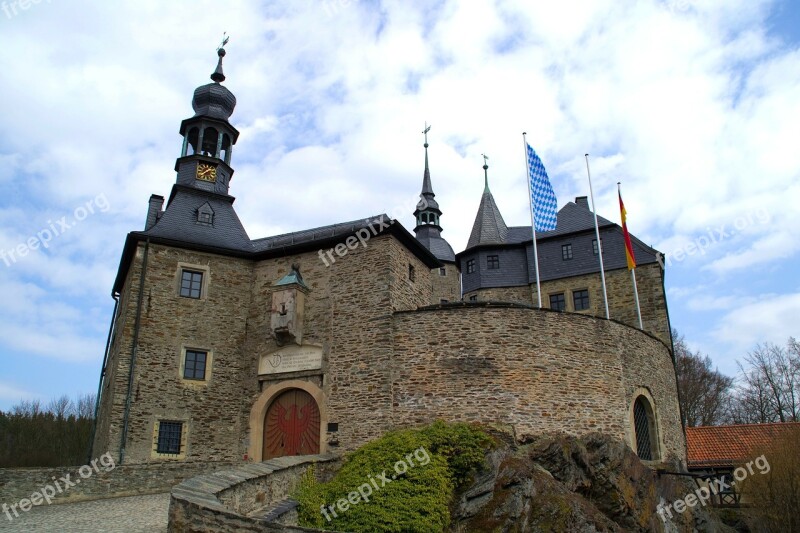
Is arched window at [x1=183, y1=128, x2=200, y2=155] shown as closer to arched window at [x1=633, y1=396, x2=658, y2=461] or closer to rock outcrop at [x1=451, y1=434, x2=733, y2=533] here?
rock outcrop at [x1=451, y1=434, x2=733, y2=533]

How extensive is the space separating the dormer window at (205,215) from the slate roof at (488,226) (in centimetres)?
1329

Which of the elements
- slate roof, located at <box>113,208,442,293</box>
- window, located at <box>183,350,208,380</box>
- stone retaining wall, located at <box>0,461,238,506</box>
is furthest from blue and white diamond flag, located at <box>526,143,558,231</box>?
stone retaining wall, located at <box>0,461,238,506</box>

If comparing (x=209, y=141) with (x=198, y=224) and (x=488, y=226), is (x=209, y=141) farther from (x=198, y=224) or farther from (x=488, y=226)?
(x=488, y=226)

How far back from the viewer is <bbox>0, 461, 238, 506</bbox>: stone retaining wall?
12.1m

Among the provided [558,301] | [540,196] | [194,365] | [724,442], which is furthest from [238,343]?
[724,442]

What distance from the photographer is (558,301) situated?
26266 mm

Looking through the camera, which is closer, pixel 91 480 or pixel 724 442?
pixel 91 480

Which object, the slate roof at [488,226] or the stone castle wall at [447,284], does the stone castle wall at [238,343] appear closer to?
the slate roof at [488,226]

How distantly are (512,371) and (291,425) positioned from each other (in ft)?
18.8

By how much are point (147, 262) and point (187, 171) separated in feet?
15.1

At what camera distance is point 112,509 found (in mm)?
11359

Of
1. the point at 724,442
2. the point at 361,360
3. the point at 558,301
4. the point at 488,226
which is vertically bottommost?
the point at 724,442

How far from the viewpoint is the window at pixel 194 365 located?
54.2ft

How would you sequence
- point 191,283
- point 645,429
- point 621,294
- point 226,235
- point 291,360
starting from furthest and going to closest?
point 621,294, point 226,235, point 191,283, point 645,429, point 291,360
